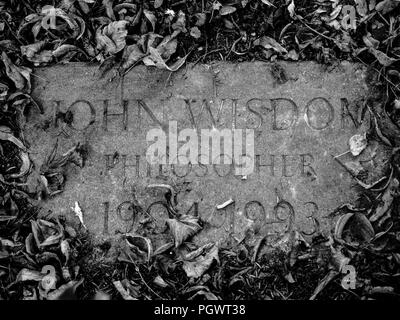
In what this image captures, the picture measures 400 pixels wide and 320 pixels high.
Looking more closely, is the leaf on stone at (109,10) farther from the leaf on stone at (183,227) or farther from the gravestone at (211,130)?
the leaf on stone at (183,227)

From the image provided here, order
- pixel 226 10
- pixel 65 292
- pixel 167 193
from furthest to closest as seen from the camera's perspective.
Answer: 1. pixel 226 10
2. pixel 167 193
3. pixel 65 292

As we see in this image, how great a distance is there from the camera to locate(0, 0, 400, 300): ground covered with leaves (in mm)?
2621

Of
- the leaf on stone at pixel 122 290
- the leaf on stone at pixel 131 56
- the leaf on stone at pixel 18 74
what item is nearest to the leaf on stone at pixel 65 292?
the leaf on stone at pixel 122 290

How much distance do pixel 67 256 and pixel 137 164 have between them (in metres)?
0.62

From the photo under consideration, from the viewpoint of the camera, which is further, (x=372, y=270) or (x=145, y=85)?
(x=145, y=85)

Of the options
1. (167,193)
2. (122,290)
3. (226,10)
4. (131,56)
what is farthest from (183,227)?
(226,10)

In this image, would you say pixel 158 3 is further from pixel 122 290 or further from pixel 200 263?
pixel 122 290

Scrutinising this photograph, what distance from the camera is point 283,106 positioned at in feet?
9.01

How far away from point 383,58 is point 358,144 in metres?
0.49

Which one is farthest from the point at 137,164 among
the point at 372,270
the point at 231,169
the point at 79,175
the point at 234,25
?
→ the point at 372,270

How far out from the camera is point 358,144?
2682 mm
